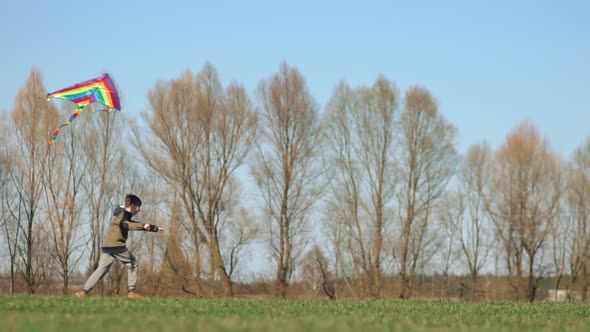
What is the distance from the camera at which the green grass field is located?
9.50m

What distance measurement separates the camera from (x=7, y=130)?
41.7 metres

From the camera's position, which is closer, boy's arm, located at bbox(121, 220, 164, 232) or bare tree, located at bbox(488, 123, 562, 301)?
boy's arm, located at bbox(121, 220, 164, 232)

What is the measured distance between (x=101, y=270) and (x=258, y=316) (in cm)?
472

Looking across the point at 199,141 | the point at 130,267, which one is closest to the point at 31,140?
the point at 199,141

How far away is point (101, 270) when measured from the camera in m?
15.7

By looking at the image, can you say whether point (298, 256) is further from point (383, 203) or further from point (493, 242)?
point (493, 242)

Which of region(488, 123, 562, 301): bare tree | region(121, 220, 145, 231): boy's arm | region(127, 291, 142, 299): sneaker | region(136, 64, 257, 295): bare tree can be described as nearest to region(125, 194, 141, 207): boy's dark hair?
region(121, 220, 145, 231): boy's arm

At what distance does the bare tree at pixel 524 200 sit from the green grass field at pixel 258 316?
34654mm

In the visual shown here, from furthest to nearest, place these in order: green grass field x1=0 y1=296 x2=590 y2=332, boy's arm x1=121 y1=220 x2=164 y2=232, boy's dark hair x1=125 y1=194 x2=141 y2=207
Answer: boy's dark hair x1=125 y1=194 x2=141 y2=207
boy's arm x1=121 y1=220 x2=164 y2=232
green grass field x1=0 y1=296 x2=590 y2=332

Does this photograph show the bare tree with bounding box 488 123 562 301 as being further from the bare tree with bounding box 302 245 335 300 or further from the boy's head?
the boy's head

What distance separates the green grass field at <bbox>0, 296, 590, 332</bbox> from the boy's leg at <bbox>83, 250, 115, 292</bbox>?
1.58m

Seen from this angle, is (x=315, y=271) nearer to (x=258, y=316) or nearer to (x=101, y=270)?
(x=101, y=270)

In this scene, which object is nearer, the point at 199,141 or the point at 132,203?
the point at 132,203

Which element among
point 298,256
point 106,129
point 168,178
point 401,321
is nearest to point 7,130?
point 106,129
